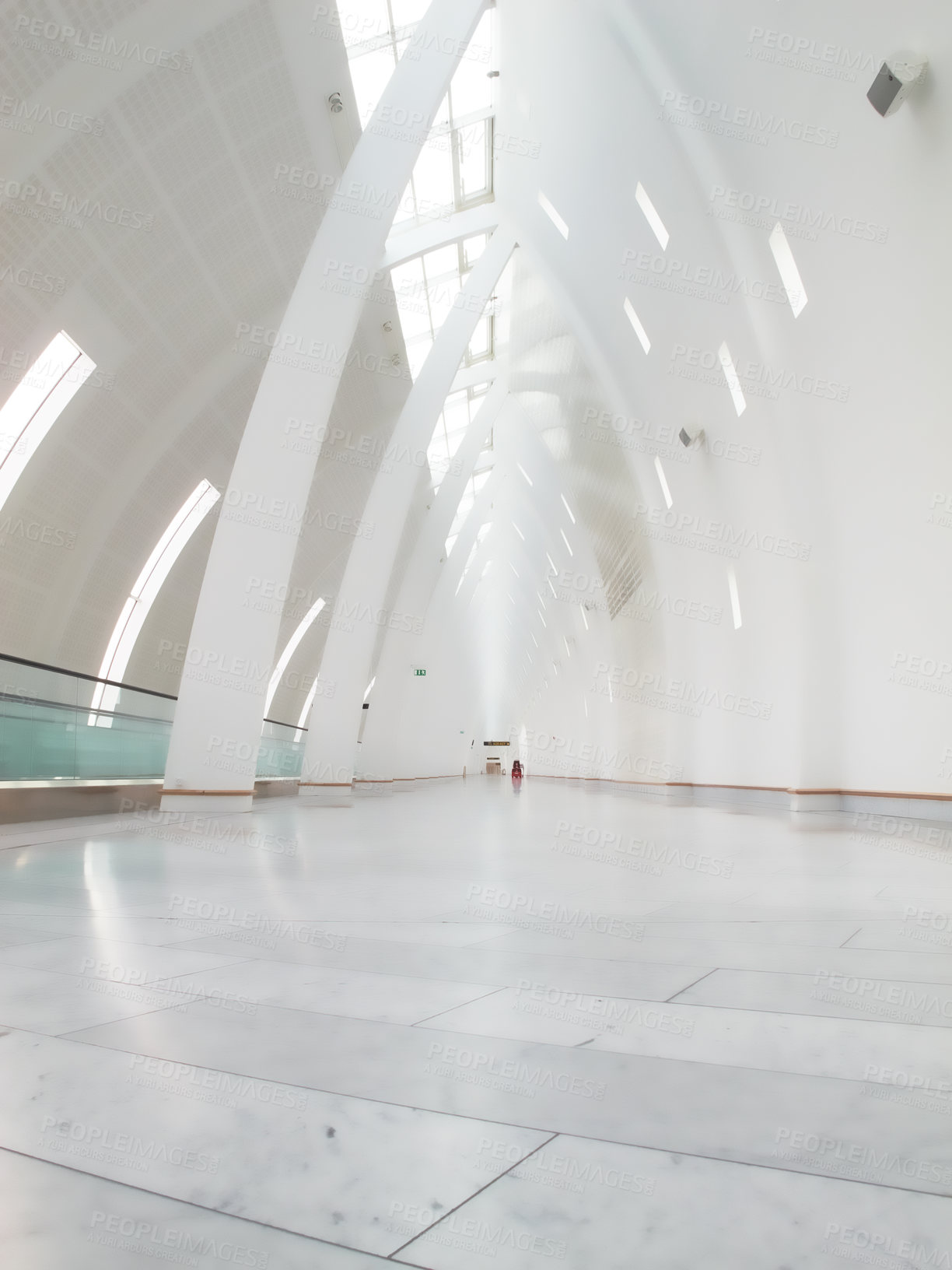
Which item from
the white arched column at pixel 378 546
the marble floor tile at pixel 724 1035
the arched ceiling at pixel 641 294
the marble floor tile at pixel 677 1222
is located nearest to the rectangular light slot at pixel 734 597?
the arched ceiling at pixel 641 294

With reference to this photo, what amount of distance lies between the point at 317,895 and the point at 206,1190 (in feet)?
12.6

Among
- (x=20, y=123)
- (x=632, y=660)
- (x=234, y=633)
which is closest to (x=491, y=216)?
(x=20, y=123)

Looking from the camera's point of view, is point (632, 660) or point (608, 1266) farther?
point (632, 660)

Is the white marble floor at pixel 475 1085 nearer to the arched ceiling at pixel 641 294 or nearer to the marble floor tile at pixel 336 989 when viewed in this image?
the marble floor tile at pixel 336 989

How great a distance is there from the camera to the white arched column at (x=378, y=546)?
21.7m

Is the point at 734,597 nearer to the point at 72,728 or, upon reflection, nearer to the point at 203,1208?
the point at 72,728

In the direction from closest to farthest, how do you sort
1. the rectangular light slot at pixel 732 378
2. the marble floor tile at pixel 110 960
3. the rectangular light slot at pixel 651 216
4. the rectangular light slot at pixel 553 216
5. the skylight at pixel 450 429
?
the marble floor tile at pixel 110 960, the rectangular light slot at pixel 732 378, the rectangular light slot at pixel 651 216, the rectangular light slot at pixel 553 216, the skylight at pixel 450 429

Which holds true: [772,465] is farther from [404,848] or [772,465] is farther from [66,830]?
[66,830]

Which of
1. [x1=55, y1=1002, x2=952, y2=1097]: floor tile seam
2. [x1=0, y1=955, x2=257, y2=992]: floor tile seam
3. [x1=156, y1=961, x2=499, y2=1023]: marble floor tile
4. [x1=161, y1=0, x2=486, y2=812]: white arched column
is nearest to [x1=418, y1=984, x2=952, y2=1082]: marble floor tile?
[x1=55, y1=1002, x2=952, y2=1097]: floor tile seam

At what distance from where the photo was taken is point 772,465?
1491 cm

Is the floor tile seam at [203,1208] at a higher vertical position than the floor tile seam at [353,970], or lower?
higher

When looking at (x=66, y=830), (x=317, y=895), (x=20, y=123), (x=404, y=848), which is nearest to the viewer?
(x=317, y=895)

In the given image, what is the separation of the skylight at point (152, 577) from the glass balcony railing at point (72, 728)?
31.2 ft

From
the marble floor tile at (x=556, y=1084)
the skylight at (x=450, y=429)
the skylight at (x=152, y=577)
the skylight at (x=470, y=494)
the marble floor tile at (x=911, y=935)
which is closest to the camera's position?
the marble floor tile at (x=556, y=1084)
